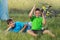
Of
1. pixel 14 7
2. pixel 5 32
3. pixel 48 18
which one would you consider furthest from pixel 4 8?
pixel 48 18

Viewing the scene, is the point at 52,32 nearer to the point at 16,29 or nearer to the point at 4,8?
the point at 16,29

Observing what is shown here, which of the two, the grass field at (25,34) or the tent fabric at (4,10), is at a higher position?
the tent fabric at (4,10)

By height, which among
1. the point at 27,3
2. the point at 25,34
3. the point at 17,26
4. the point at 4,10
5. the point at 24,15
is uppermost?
the point at 27,3

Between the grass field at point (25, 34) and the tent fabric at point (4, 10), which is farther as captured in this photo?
the tent fabric at point (4, 10)

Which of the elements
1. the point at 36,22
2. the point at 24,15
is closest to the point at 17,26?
the point at 24,15

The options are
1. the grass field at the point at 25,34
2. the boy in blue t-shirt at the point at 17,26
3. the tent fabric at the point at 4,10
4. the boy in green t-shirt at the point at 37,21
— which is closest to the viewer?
the grass field at the point at 25,34

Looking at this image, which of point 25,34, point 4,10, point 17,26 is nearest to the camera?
point 25,34

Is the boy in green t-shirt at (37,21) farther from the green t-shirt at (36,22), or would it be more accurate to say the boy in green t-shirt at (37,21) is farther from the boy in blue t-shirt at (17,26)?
the boy in blue t-shirt at (17,26)

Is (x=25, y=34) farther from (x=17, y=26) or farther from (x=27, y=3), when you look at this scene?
(x=27, y=3)

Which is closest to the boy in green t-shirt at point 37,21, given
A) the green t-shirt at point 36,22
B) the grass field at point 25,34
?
the green t-shirt at point 36,22

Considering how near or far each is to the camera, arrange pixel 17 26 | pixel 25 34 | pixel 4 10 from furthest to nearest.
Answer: pixel 4 10 < pixel 17 26 < pixel 25 34

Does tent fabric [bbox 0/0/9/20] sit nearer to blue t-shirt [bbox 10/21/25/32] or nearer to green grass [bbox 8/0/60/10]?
green grass [bbox 8/0/60/10]

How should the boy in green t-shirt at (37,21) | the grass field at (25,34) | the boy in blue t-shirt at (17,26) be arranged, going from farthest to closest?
the boy in blue t-shirt at (17,26) → the boy in green t-shirt at (37,21) → the grass field at (25,34)

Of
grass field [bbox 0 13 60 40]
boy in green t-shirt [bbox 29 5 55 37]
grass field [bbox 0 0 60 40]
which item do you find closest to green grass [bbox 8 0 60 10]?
grass field [bbox 0 0 60 40]
